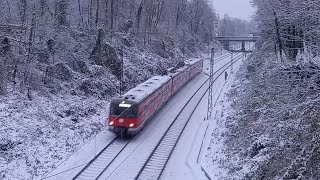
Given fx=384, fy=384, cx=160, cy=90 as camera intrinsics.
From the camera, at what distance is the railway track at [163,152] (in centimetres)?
1970

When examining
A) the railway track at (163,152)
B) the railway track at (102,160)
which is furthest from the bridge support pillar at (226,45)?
the railway track at (102,160)

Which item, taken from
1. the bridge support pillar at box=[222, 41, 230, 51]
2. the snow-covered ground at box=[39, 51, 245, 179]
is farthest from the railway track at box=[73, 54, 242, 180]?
the bridge support pillar at box=[222, 41, 230, 51]

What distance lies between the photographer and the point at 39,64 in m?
29.6

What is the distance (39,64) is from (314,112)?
20805mm

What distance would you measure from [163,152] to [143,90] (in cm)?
644

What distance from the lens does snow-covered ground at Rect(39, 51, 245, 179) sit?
19.4m


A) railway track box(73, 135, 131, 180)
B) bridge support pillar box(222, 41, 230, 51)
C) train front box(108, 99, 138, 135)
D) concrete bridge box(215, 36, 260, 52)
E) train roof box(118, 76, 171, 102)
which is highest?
concrete bridge box(215, 36, 260, 52)

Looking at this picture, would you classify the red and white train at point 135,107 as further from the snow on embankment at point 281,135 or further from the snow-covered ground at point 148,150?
the snow on embankment at point 281,135

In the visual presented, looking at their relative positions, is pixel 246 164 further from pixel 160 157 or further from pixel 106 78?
pixel 106 78

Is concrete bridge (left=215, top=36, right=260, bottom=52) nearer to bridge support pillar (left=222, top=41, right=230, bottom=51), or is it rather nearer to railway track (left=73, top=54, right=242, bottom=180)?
bridge support pillar (left=222, top=41, right=230, bottom=51)

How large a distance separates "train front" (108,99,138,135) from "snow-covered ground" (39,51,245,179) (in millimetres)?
902

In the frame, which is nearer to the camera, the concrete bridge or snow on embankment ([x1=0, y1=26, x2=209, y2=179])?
snow on embankment ([x1=0, y1=26, x2=209, y2=179])

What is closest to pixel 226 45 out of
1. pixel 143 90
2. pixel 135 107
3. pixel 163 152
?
pixel 143 90

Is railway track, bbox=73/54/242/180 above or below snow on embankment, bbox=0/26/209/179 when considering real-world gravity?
below
